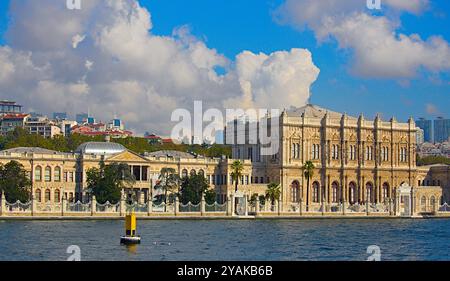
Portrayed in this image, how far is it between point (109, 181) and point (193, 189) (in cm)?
682

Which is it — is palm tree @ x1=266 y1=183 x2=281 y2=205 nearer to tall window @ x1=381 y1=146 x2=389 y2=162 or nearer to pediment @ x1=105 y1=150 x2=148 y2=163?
pediment @ x1=105 y1=150 x2=148 y2=163

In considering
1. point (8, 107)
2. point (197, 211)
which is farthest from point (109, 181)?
point (8, 107)

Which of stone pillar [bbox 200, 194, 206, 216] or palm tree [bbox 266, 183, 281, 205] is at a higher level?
palm tree [bbox 266, 183, 281, 205]

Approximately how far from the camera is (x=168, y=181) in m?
69.6

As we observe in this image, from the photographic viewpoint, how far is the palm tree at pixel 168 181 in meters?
69.4

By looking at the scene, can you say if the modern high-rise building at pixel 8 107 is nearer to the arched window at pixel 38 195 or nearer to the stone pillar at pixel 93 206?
the arched window at pixel 38 195

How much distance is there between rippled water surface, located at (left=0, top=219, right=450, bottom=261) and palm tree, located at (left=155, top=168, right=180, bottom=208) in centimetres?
Answer: 2175

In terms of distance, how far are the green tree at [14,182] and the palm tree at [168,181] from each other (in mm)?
10768

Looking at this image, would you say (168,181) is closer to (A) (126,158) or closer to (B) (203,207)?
(A) (126,158)

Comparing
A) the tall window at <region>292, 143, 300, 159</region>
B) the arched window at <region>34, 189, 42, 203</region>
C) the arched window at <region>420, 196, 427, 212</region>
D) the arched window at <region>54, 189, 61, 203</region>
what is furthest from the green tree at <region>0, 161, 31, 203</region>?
the arched window at <region>420, 196, 427, 212</region>

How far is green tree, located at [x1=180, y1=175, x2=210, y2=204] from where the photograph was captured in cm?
6544

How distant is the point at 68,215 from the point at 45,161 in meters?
15.9

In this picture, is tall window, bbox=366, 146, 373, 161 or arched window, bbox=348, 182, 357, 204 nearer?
arched window, bbox=348, 182, 357, 204
